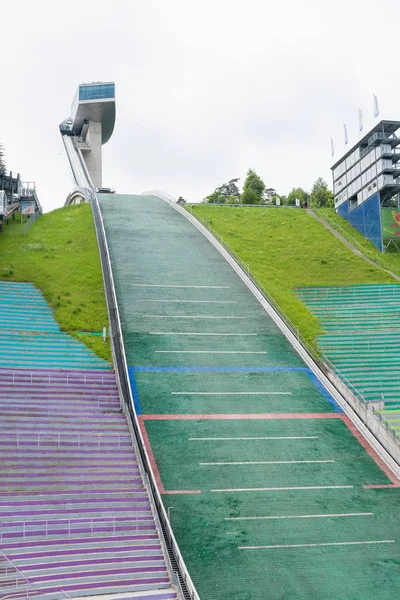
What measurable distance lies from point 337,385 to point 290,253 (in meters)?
19.2

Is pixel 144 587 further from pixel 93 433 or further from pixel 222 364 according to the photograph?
pixel 222 364

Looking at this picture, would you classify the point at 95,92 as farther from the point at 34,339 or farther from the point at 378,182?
the point at 34,339

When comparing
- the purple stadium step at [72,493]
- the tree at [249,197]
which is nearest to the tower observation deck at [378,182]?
the purple stadium step at [72,493]

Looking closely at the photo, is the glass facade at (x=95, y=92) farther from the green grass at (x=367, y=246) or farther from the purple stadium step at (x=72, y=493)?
the purple stadium step at (x=72, y=493)

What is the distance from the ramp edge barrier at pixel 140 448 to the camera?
564 inches

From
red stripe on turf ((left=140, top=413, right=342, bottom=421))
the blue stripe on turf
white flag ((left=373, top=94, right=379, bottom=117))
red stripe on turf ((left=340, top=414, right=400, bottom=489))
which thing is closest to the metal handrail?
red stripe on turf ((left=140, top=413, right=342, bottom=421))

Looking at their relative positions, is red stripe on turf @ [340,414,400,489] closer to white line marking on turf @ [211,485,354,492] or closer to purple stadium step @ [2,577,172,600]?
white line marking on turf @ [211,485,354,492]

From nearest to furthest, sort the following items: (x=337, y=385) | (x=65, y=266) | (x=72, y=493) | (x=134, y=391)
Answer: (x=72, y=493) < (x=134, y=391) < (x=337, y=385) < (x=65, y=266)

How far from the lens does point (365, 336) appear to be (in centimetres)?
2977

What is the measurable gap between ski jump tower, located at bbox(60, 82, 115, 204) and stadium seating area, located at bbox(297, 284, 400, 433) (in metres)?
44.0

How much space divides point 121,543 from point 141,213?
3473 centimetres

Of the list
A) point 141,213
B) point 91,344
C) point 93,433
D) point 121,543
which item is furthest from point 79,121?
point 121,543

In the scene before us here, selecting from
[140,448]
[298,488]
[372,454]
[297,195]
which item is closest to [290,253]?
[372,454]

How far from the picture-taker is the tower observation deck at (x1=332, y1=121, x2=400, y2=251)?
Result: 147 feet
